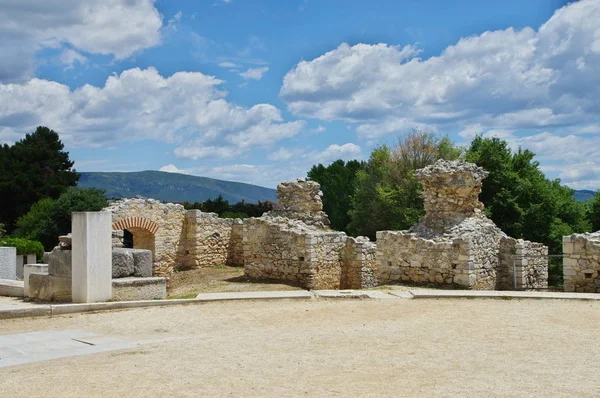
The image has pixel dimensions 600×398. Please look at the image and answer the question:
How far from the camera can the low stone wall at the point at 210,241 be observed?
20.4 m

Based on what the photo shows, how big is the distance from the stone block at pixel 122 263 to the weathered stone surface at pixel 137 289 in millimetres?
259

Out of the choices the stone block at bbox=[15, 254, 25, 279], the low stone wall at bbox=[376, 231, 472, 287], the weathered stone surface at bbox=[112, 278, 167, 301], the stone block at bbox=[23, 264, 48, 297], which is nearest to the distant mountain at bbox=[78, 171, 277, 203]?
the stone block at bbox=[15, 254, 25, 279]

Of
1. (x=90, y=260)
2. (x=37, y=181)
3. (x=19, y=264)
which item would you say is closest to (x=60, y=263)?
(x=90, y=260)

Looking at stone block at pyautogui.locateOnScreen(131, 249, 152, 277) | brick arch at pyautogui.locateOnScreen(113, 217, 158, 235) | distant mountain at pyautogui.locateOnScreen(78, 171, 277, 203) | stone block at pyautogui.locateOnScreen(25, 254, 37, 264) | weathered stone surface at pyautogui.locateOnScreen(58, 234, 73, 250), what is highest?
distant mountain at pyautogui.locateOnScreen(78, 171, 277, 203)

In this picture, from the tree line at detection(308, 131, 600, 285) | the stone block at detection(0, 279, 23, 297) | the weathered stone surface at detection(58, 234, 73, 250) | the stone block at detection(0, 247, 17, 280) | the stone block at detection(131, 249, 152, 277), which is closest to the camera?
the weathered stone surface at detection(58, 234, 73, 250)

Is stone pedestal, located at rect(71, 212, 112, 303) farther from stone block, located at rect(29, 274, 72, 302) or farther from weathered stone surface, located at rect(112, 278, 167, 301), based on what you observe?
stone block, located at rect(29, 274, 72, 302)

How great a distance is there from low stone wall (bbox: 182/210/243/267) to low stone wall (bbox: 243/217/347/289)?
3647mm

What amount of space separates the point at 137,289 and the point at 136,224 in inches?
326

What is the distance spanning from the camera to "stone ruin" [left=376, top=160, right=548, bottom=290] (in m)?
14.0

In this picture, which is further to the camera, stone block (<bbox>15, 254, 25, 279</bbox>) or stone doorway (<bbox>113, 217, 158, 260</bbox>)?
stone block (<bbox>15, 254, 25, 279</bbox>)

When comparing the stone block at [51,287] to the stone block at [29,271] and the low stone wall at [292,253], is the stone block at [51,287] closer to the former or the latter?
the stone block at [29,271]

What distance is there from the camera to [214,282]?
54.5 ft

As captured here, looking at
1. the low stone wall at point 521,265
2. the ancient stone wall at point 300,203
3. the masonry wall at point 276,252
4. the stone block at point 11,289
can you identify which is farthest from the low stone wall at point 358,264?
the stone block at point 11,289

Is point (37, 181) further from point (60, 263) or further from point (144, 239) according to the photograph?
point (60, 263)
